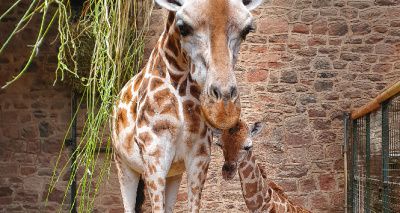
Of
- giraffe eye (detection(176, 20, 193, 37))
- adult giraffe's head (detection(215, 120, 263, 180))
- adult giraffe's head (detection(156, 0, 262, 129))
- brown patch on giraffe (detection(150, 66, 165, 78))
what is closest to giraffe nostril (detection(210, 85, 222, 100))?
adult giraffe's head (detection(156, 0, 262, 129))

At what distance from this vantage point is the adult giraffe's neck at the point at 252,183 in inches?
128

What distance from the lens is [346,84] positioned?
5777mm

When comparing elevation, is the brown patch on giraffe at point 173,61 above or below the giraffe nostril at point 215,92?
above

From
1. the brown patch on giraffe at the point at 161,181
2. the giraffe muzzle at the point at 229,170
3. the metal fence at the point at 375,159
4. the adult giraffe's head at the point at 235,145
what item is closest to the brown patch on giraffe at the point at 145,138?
the brown patch on giraffe at the point at 161,181

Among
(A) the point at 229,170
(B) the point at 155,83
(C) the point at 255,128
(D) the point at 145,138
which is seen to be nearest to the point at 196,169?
(D) the point at 145,138

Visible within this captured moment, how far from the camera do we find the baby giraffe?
2.66 meters

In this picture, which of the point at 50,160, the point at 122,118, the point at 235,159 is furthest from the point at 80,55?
the point at 122,118

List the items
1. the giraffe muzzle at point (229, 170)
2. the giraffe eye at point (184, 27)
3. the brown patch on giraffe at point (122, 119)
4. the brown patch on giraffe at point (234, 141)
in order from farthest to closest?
the brown patch on giraffe at point (234, 141) < the giraffe muzzle at point (229, 170) < the brown patch on giraffe at point (122, 119) < the giraffe eye at point (184, 27)

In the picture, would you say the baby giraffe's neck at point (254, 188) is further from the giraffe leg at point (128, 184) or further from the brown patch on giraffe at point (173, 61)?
the brown patch on giraffe at point (173, 61)

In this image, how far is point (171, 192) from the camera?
1.78m

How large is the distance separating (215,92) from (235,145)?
1.53 meters

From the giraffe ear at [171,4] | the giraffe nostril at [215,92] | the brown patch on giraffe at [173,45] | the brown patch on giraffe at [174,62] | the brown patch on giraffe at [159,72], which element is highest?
the giraffe ear at [171,4]

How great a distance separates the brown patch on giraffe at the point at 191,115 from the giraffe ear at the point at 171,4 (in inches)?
10.3

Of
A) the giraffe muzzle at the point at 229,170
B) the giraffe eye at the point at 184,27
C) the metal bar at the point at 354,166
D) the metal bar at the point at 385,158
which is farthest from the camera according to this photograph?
the metal bar at the point at 354,166
